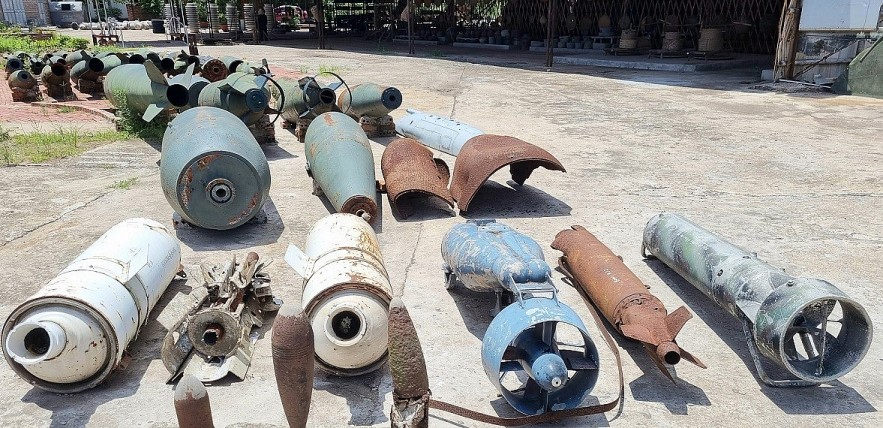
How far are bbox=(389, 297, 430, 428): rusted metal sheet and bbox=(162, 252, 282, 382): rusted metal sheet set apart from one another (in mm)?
1326

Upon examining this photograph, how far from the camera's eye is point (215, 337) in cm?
294

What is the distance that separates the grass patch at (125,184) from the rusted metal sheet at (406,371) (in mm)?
4989

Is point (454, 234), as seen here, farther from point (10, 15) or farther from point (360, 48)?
point (10, 15)

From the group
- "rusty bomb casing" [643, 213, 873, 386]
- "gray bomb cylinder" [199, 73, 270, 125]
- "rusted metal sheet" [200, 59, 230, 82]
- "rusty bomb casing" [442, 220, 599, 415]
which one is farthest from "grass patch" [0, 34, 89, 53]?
"rusty bomb casing" [643, 213, 873, 386]

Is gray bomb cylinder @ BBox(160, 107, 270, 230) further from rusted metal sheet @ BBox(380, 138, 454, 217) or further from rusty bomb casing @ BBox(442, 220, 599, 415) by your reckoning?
rusty bomb casing @ BBox(442, 220, 599, 415)

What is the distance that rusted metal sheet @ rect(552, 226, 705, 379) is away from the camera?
285 cm

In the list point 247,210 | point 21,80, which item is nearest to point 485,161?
point 247,210

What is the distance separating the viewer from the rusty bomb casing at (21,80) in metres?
10.5

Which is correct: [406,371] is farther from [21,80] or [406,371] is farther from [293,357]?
[21,80]

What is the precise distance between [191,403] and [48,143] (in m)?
7.70

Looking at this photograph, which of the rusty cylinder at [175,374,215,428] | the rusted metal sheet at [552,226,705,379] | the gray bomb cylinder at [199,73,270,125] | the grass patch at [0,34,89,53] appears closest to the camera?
the rusty cylinder at [175,374,215,428]

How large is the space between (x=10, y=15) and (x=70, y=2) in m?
4.33

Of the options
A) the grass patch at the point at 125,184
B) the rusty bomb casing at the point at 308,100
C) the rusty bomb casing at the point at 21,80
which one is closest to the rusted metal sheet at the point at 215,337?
the grass patch at the point at 125,184

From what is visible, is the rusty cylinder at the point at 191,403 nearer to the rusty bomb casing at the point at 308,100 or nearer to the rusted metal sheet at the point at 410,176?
the rusted metal sheet at the point at 410,176
